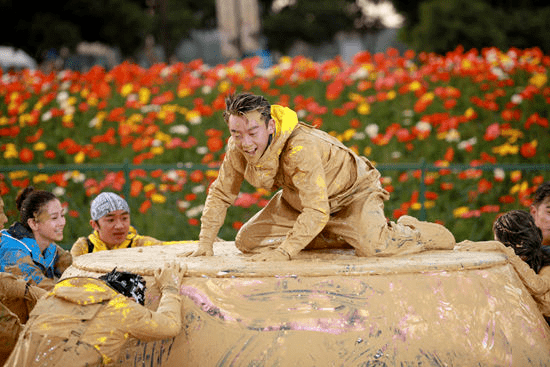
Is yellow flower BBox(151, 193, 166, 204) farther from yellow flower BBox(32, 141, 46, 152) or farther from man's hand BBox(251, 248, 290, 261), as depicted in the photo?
man's hand BBox(251, 248, 290, 261)

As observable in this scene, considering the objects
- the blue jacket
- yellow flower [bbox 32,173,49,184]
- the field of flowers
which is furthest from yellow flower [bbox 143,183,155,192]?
the blue jacket

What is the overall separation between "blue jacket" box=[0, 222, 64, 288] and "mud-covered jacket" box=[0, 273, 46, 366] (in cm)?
21

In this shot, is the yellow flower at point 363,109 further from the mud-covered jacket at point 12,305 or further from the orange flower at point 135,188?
the mud-covered jacket at point 12,305

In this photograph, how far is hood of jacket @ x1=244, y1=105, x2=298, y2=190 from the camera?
11.6 ft

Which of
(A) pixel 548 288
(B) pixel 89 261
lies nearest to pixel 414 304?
(A) pixel 548 288

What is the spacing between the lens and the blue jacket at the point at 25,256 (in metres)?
4.02

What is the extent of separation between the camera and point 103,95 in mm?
8156

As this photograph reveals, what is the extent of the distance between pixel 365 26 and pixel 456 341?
60.7ft

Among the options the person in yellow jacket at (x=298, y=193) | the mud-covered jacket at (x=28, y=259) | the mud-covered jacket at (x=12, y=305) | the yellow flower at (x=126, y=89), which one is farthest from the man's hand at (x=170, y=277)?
the yellow flower at (x=126, y=89)

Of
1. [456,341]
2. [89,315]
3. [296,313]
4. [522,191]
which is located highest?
[89,315]

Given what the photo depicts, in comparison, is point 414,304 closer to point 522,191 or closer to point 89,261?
point 89,261

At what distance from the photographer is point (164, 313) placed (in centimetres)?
311

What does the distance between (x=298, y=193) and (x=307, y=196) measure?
0.24m

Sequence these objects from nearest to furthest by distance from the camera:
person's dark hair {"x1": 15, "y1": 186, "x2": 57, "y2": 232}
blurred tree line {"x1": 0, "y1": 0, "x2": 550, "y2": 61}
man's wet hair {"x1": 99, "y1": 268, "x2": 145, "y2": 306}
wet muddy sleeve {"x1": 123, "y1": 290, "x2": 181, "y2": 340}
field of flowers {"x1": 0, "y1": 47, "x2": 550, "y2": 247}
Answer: wet muddy sleeve {"x1": 123, "y1": 290, "x2": 181, "y2": 340} → man's wet hair {"x1": 99, "y1": 268, "x2": 145, "y2": 306} → person's dark hair {"x1": 15, "y1": 186, "x2": 57, "y2": 232} → field of flowers {"x1": 0, "y1": 47, "x2": 550, "y2": 247} → blurred tree line {"x1": 0, "y1": 0, "x2": 550, "y2": 61}
